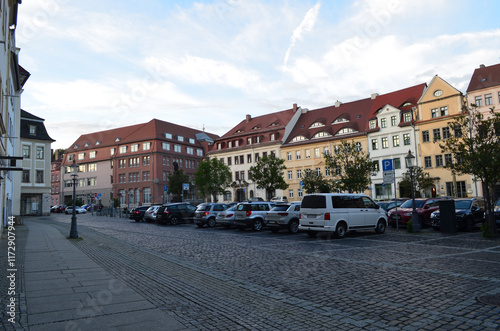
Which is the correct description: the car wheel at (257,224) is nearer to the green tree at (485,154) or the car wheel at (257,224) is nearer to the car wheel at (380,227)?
the car wheel at (380,227)

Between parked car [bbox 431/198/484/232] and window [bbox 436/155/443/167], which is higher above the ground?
window [bbox 436/155/443/167]

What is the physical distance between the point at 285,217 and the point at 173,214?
13962 mm

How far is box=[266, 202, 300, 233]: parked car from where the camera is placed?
20062mm

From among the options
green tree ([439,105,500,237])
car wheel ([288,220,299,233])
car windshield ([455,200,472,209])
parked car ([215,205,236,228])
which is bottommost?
car wheel ([288,220,299,233])

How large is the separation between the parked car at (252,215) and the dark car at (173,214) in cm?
963

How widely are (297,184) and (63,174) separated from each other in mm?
64966

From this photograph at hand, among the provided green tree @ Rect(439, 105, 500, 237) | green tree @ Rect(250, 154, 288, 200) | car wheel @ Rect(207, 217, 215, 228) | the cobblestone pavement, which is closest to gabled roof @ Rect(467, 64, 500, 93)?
green tree @ Rect(250, 154, 288, 200)

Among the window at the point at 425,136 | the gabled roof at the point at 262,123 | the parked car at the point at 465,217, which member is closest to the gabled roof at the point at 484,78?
the window at the point at 425,136

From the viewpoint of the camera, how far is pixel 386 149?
54156 mm

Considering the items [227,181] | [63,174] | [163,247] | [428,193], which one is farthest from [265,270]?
[63,174]

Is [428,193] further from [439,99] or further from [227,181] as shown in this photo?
[227,181]

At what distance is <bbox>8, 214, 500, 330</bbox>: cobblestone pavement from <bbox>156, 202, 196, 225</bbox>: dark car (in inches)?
674

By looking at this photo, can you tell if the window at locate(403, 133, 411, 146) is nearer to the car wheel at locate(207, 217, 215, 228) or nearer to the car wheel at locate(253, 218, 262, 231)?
the car wheel at locate(207, 217, 215, 228)

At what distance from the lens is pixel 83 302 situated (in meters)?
6.62
